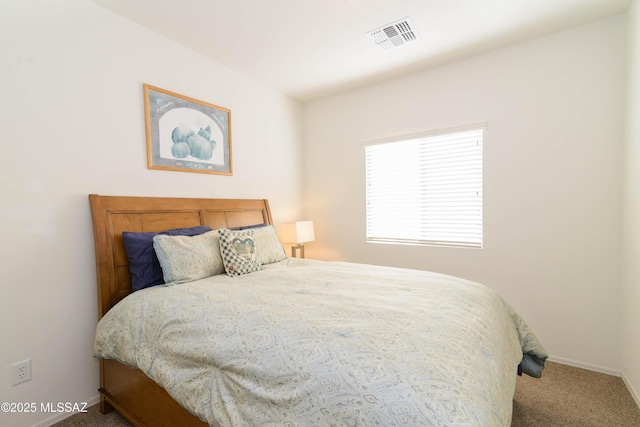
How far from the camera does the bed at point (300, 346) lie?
905mm

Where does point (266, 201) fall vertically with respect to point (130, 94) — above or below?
below

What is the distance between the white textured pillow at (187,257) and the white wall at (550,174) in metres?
2.06

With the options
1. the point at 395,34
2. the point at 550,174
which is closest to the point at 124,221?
the point at 395,34

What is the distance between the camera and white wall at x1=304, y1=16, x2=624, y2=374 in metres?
2.28

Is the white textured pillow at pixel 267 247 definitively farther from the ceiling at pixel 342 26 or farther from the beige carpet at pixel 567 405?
the ceiling at pixel 342 26

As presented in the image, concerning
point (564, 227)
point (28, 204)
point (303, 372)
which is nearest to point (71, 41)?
point (28, 204)

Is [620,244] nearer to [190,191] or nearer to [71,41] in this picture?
[190,191]

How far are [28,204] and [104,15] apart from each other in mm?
1401

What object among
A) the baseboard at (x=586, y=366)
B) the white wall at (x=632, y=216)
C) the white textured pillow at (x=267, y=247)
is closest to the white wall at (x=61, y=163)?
the white textured pillow at (x=267, y=247)

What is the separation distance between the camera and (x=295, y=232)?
132 inches

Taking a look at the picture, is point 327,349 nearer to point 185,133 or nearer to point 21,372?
point 21,372

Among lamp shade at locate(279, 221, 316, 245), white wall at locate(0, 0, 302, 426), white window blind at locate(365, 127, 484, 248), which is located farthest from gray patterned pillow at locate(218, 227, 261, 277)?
white window blind at locate(365, 127, 484, 248)

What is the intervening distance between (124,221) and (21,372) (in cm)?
102

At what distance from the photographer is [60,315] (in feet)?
6.18
